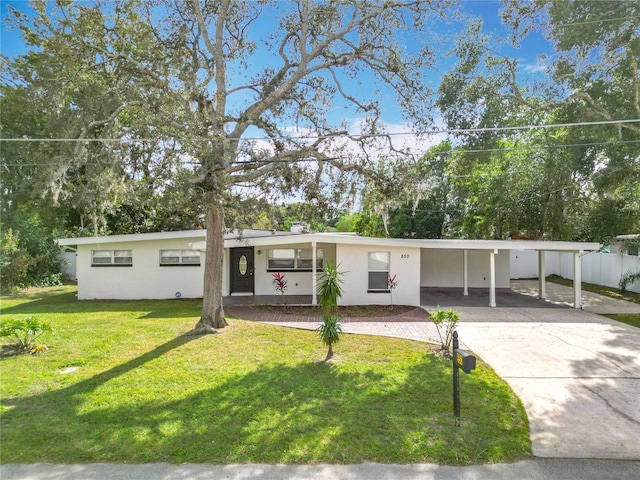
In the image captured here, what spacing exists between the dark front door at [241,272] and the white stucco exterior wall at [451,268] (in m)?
8.58

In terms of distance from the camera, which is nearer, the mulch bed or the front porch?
the mulch bed

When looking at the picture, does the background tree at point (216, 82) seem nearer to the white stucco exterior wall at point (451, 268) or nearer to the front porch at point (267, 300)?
the front porch at point (267, 300)

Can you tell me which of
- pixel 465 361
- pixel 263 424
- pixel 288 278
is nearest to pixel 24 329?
pixel 263 424

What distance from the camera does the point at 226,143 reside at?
7.45m

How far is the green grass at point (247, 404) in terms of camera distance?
361 cm

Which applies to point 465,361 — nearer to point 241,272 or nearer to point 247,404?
point 247,404

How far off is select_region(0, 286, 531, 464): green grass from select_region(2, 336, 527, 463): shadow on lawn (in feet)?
0.05

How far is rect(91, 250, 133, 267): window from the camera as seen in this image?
13953 mm

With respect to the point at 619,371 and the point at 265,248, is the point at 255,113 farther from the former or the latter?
the point at 619,371

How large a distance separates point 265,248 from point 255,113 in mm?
6401

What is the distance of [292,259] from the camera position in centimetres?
1430

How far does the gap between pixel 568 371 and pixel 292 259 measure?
995 centimetres

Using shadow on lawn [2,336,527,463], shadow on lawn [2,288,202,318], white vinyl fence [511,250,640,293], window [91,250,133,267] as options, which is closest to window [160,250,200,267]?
window [91,250,133,267]

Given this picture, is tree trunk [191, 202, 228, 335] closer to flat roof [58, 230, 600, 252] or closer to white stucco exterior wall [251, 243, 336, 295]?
flat roof [58, 230, 600, 252]
